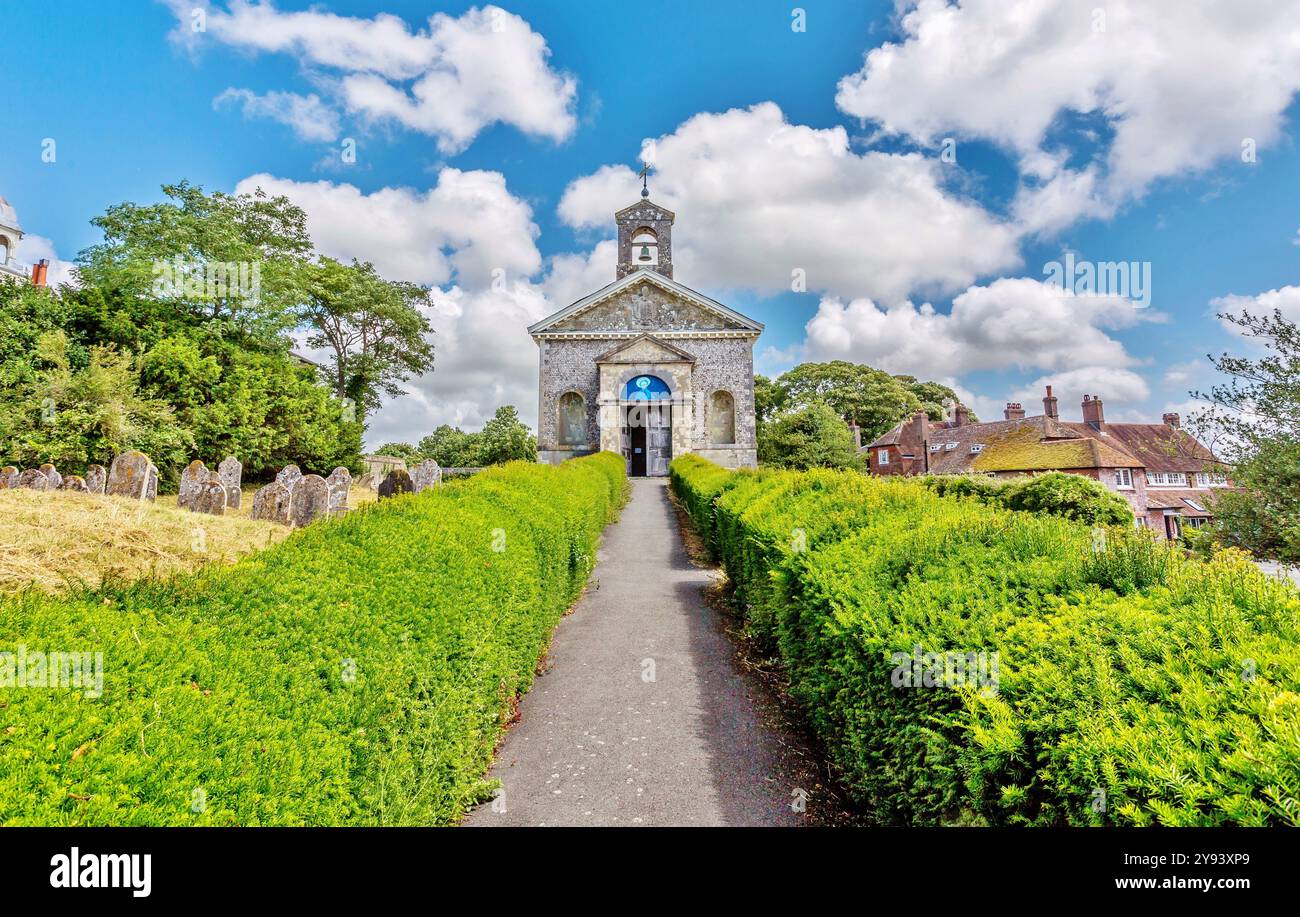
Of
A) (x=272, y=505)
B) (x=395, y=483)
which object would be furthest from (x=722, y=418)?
(x=272, y=505)

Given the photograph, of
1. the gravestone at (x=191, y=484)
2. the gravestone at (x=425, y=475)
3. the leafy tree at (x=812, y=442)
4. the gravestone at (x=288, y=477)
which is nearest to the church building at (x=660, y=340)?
the leafy tree at (x=812, y=442)

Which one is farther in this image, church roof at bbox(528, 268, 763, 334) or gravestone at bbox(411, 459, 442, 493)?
church roof at bbox(528, 268, 763, 334)

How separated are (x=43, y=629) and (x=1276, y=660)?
4.66 meters

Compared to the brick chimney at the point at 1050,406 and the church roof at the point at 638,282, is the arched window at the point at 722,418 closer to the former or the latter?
the church roof at the point at 638,282

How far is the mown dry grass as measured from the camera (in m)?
5.36

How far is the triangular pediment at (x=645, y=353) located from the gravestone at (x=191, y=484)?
2092 cm

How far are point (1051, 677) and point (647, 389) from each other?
30630 millimetres

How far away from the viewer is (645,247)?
120 ft

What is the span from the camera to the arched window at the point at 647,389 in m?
32.5

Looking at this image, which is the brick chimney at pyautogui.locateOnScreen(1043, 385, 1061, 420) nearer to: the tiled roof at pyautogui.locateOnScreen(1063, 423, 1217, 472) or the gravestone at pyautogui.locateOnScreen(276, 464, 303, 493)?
the tiled roof at pyautogui.locateOnScreen(1063, 423, 1217, 472)

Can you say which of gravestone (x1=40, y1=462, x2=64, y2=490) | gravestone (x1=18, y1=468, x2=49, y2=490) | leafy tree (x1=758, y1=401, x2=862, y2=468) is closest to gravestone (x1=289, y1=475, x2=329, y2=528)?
gravestone (x1=40, y1=462, x2=64, y2=490)

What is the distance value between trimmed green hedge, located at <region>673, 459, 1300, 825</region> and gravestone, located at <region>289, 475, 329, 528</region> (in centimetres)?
1170

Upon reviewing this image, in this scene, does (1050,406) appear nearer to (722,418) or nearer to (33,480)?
(722,418)
